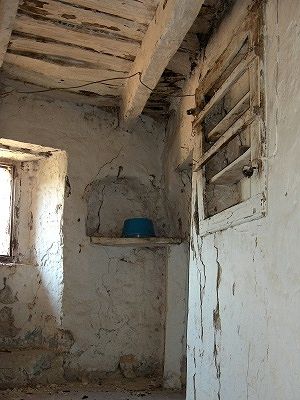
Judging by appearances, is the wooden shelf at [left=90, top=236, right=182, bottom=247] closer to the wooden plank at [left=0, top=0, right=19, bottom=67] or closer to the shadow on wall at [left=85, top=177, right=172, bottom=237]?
the shadow on wall at [left=85, top=177, right=172, bottom=237]

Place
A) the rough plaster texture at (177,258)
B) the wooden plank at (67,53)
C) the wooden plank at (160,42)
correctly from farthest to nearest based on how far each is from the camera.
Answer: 1. the rough plaster texture at (177,258)
2. the wooden plank at (67,53)
3. the wooden plank at (160,42)

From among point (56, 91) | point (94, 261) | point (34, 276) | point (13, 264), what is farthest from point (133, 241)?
point (56, 91)

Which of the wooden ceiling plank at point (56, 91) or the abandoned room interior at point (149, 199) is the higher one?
the wooden ceiling plank at point (56, 91)

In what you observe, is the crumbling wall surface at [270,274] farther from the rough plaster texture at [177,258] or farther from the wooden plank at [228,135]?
the rough plaster texture at [177,258]

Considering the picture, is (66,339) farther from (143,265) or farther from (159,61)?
(159,61)

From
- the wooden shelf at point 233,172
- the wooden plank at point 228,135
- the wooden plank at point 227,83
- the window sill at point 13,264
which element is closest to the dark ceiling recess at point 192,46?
the wooden plank at point 227,83

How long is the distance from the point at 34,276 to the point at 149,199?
0.92 metres

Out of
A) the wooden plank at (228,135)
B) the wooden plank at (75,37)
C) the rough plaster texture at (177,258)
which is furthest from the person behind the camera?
the rough plaster texture at (177,258)

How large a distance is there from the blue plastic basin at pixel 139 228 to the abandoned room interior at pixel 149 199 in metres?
0.02

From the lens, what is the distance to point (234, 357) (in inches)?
67.6

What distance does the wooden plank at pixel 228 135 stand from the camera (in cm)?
167

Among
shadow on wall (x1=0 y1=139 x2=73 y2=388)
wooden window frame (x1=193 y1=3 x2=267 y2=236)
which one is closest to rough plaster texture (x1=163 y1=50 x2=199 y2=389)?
shadow on wall (x1=0 y1=139 x2=73 y2=388)

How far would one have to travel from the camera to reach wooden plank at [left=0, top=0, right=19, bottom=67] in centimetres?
196

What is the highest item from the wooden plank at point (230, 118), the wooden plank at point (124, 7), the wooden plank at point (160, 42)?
the wooden plank at point (124, 7)
